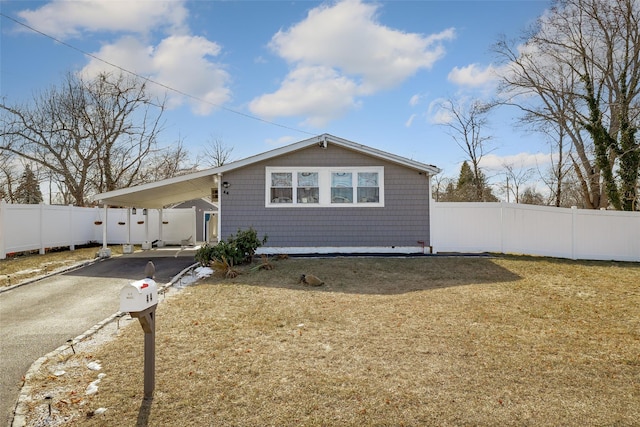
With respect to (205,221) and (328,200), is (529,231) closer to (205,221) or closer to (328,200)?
(328,200)

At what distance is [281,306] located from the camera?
6.36 metres

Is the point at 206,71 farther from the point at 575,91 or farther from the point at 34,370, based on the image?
the point at 575,91

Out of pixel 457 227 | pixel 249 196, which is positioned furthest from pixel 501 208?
pixel 249 196

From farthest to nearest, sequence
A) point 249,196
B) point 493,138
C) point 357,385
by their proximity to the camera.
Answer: point 493,138
point 249,196
point 357,385

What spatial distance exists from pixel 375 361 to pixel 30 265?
11.9 m

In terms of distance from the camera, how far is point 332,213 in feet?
39.4

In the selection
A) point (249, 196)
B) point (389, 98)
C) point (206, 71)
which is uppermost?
point (206, 71)

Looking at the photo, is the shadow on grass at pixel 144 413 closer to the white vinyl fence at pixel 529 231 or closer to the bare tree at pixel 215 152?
the white vinyl fence at pixel 529 231

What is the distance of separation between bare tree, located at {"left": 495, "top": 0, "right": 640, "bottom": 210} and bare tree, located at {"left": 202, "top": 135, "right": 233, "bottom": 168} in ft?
78.7

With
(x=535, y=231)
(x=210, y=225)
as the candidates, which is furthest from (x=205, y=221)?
(x=535, y=231)

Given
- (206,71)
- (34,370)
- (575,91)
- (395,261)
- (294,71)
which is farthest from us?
(575,91)

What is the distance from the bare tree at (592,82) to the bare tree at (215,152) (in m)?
24.0

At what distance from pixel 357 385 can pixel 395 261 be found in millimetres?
7378

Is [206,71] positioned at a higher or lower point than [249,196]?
higher
